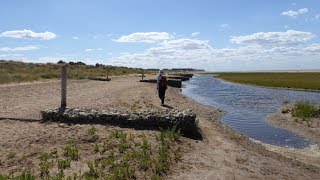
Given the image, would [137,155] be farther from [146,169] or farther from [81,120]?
[81,120]

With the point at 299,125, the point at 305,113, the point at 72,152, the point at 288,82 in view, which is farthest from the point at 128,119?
the point at 288,82

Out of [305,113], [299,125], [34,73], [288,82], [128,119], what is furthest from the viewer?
[288,82]

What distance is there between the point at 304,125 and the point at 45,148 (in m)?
15.8

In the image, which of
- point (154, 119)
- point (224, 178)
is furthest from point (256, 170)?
point (154, 119)

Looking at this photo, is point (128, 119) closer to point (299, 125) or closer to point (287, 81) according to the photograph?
point (299, 125)

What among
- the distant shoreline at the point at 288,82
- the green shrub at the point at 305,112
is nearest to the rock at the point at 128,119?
the green shrub at the point at 305,112

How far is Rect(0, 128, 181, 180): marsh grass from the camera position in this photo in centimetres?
1006

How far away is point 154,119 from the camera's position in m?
15.4

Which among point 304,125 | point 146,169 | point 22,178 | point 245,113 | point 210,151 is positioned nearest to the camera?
point 22,178

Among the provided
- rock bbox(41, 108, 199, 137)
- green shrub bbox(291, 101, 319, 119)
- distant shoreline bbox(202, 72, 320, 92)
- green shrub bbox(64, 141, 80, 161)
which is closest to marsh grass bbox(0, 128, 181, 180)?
green shrub bbox(64, 141, 80, 161)

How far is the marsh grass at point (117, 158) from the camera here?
10.1 meters

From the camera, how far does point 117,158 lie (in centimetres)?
1142

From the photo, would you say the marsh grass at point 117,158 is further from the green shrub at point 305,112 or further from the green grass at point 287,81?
the green grass at point 287,81

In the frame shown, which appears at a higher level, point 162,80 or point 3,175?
point 162,80
